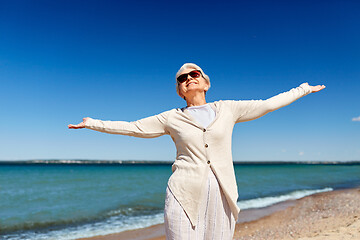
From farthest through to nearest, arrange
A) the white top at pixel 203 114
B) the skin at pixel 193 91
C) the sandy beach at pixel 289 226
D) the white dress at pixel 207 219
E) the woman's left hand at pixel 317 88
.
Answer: the sandy beach at pixel 289 226, the woman's left hand at pixel 317 88, the skin at pixel 193 91, the white top at pixel 203 114, the white dress at pixel 207 219

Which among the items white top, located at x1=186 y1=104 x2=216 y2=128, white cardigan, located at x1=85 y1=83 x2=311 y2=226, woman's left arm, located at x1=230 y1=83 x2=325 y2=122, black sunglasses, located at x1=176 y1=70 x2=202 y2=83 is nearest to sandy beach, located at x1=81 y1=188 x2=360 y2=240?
woman's left arm, located at x1=230 y1=83 x2=325 y2=122

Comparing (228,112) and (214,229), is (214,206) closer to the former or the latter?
(214,229)

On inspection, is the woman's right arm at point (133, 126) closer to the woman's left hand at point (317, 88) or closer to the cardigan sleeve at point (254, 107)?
the cardigan sleeve at point (254, 107)

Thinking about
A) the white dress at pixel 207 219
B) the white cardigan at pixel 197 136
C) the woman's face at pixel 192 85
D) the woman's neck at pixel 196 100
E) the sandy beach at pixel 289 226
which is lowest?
the sandy beach at pixel 289 226

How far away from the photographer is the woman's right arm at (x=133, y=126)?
250 centimetres

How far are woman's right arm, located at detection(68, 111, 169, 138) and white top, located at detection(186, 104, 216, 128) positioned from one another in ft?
0.78

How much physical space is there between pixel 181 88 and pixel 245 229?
23.3 ft

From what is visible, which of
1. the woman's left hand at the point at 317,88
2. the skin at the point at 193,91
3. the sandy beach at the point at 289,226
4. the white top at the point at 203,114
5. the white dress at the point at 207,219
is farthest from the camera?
the sandy beach at the point at 289,226

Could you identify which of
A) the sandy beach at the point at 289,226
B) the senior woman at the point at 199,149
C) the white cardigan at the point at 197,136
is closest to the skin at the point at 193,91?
the senior woman at the point at 199,149

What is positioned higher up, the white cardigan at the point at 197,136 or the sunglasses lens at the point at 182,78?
the sunglasses lens at the point at 182,78

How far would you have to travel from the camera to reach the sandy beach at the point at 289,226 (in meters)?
6.23

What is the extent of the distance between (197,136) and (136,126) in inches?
21.9

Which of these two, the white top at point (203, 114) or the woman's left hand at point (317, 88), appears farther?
the woman's left hand at point (317, 88)

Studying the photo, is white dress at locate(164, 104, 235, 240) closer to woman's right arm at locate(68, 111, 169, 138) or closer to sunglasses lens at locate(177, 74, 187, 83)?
woman's right arm at locate(68, 111, 169, 138)
